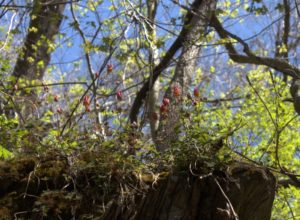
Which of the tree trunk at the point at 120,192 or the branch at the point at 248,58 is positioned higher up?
the branch at the point at 248,58

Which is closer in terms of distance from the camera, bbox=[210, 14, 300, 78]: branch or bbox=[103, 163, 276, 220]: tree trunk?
bbox=[103, 163, 276, 220]: tree trunk

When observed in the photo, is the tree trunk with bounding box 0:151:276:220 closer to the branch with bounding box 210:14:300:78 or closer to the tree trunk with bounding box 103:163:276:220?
the tree trunk with bounding box 103:163:276:220

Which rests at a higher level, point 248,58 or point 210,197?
point 248,58

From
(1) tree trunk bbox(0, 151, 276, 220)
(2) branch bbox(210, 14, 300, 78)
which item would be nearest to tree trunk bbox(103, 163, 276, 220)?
(1) tree trunk bbox(0, 151, 276, 220)

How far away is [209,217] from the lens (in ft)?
8.57

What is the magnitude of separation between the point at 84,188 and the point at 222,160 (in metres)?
0.90

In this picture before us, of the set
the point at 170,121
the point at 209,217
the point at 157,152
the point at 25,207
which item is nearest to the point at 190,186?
the point at 209,217

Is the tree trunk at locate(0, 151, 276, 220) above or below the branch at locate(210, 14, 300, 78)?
below

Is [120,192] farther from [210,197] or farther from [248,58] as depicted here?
[248,58]

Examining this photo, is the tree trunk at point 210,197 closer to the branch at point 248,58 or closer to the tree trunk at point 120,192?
the tree trunk at point 120,192

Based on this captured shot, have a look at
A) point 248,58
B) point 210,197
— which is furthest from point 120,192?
point 248,58

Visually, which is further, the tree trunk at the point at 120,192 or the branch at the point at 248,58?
→ the branch at the point at 248,58

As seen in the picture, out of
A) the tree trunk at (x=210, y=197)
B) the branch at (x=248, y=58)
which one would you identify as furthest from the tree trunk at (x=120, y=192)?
the branch at (x=248, y=58)

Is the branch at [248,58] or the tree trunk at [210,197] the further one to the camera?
the branch at [248,58]
